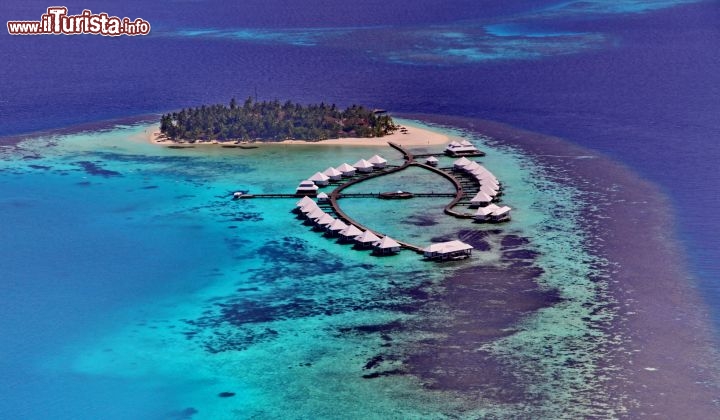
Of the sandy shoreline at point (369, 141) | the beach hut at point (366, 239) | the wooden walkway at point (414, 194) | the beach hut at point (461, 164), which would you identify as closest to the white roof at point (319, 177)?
the wooden walkway at point (414, 194)

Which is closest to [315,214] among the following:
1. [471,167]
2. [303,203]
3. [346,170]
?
[303,203]

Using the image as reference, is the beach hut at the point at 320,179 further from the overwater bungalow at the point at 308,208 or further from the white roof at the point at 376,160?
the overwater bungalow at the point at 308,208

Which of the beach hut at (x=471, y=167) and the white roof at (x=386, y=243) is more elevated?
the beach hut at (x=471, y=167)

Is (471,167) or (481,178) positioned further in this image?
(471,167)

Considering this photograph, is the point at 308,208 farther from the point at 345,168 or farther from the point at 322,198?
the point at 345,168

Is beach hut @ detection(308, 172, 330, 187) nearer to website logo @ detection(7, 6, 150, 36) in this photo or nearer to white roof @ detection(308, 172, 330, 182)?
white roof @ detection(308, 172, 330, 182)

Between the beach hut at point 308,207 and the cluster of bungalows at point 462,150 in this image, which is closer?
the beach hut at point 308,207
